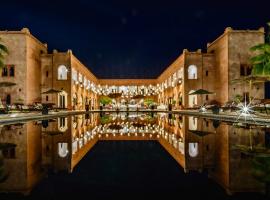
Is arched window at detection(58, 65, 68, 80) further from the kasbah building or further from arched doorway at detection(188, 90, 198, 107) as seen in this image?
arched doorway at detection(188, 90, 198, 107)

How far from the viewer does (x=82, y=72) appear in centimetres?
5141

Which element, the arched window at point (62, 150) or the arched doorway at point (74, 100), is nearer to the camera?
the arched window at point (62, 150)

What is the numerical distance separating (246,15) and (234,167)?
7482 cm

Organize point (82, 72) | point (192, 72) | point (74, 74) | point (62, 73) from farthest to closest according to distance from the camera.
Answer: point (82, 72), point (192, 72), point (74, 74), point (62, 73)

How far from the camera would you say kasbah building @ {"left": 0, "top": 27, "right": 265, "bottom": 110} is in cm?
3719

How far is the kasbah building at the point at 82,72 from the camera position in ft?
122

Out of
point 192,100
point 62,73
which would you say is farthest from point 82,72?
point 192,100

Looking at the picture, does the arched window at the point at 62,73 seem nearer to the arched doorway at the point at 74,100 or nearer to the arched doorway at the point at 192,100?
the arched doorway at the point at 74,100

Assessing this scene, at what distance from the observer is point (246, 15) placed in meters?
72.9

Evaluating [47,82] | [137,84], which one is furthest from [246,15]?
[47,82]

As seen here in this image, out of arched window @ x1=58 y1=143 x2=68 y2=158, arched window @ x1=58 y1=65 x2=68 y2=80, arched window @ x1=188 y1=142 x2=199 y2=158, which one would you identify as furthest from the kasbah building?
arched window @ x1=58 y1=143 x2=68 y2=158

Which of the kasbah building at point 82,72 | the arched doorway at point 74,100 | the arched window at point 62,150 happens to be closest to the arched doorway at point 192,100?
the kasbah building at point 82,72

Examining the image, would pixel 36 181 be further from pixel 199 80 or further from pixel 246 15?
pixel 246 15

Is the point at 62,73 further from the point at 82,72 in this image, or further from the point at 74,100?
the point at 82,72
